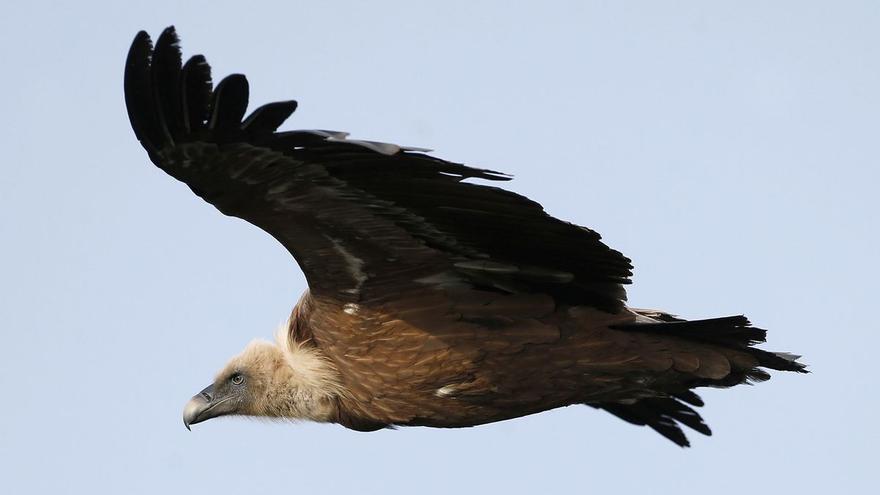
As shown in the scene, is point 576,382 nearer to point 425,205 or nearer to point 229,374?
point 425,205

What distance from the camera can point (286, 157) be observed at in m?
7.05

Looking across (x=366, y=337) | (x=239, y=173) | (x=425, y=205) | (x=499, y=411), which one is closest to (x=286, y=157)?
(x=239, y=173)

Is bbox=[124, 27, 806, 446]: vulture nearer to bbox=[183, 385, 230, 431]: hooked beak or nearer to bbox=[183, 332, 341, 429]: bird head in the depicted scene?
bbox=[183, 332, 341, 429]: bird head

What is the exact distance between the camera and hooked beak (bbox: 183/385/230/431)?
9.10 meters

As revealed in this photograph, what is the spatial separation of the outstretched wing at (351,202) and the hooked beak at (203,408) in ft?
4.42

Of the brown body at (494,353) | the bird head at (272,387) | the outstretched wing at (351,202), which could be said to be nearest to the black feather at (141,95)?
the outstretched wing at (351,202)

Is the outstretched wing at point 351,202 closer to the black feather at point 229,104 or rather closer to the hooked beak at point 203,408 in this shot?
the black feather at point 229,104

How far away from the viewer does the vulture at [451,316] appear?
24.5 ft

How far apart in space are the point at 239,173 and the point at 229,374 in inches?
84.3

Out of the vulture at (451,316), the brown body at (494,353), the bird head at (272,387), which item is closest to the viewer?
the vulture at (451,316)

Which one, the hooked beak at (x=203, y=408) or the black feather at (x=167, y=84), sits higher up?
the black feather at (x=167, y=84)

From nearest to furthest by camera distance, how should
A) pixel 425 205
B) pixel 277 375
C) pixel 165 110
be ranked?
1. pixel 165 110
2. pixel 425 205
3. pixel 277 375

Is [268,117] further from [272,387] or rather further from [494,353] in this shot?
[272,387]

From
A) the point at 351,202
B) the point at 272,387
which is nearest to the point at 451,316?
the point at 351,202
